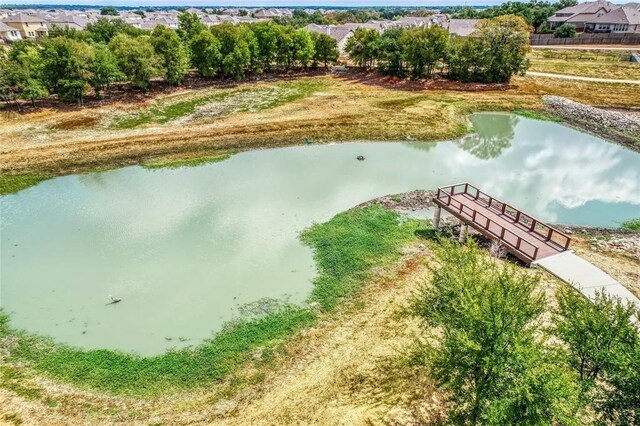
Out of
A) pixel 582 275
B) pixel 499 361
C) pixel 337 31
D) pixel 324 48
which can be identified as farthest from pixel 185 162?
pixel 337 31

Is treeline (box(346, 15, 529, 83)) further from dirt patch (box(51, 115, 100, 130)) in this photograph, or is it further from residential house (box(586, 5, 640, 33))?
residential house (box(586, 5, 640, 33))

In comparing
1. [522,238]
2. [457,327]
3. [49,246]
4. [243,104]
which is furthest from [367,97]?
[457,327]

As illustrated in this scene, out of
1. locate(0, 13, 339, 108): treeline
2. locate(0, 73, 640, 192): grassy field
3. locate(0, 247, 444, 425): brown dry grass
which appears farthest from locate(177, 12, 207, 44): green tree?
locate(0, 247, 444, 425): brown dry grass

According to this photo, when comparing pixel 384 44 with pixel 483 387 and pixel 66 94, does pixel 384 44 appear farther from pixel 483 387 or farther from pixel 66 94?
pixel 483 387

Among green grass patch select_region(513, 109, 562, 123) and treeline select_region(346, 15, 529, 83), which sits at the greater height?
treeline select_region(346, 15, 529, 83)

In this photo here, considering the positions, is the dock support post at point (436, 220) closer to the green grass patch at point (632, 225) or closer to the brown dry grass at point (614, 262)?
the brown dry grass at point (614, 262)

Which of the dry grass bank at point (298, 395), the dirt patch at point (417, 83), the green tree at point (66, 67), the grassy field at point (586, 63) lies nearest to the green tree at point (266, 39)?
the dirt patch at point (417, 83)
